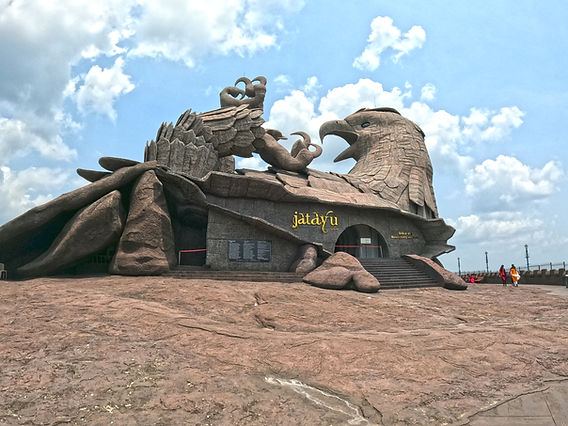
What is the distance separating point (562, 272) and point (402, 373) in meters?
19.9

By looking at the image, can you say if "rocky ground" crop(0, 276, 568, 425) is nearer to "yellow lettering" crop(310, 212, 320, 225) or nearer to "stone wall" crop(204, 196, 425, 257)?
"stone wall" crop(204, 196, 425, 257)

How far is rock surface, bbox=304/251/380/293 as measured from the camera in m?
12.2

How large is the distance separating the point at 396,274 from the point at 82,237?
479 inches

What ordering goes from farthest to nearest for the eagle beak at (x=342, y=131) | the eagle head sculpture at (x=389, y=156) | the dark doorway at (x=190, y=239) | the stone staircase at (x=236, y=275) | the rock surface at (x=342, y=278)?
the eagle beak at (x=342, y=131) → the eagle head sculpture at (x=389, y=156) → the dark doorway at (x=190, y=239) → the stone staircase at (x=236, y=275) → the rock surface at (x=342, y=278)

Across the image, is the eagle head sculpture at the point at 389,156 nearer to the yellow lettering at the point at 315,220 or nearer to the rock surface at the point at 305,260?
the yellow lettering at the point at 315,220

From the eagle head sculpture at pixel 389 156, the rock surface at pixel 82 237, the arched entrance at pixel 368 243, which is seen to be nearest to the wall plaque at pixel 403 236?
the arched entrance at pixel 368 243

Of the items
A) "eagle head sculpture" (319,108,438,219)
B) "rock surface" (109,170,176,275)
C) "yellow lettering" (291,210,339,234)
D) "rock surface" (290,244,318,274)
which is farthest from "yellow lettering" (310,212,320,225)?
"rock surface" (109,170,176,275)

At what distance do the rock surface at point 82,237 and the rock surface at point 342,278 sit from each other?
643 centimetres

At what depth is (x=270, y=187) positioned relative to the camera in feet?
51.1

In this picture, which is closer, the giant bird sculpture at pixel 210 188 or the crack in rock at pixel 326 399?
the crack in rock at pixel 326 399

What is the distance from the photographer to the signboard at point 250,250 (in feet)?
46.3

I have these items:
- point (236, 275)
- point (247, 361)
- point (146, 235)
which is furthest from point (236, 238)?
point (247, 361)

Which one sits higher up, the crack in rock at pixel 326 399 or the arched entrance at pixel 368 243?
the arched entrance at pixel 368 243

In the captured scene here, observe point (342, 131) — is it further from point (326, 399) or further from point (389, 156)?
point (326, 399)
